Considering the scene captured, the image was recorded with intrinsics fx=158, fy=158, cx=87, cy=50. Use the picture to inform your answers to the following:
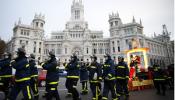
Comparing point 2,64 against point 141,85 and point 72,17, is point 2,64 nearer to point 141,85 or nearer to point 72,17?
point 141,85

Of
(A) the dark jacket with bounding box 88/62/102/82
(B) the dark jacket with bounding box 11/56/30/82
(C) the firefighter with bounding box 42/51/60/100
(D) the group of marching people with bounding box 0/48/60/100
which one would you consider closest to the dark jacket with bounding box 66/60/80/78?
(A) the dark jacket with bounding box 88/62/102/82

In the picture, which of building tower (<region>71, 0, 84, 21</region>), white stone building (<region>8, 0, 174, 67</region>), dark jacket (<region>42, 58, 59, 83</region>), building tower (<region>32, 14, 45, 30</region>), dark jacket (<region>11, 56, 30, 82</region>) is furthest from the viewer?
building tower (<region>71, 0, 84, 21</region>)

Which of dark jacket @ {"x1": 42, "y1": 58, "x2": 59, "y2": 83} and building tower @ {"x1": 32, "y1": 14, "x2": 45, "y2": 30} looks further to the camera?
building tower @ {"x1": 32, "y1": 14, "x2": 45, "y2": 30}

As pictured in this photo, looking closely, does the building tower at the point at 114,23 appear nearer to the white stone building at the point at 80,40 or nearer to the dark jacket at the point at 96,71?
the white stone building at the point at 80,40

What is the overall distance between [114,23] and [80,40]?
16.3m

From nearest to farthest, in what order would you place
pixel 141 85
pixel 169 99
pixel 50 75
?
pixel 50 75, pixel 169 99, pixel 141 85

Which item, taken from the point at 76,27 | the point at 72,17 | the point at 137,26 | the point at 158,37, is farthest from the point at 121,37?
the point at 158,37

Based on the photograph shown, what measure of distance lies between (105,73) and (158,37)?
86.0 m

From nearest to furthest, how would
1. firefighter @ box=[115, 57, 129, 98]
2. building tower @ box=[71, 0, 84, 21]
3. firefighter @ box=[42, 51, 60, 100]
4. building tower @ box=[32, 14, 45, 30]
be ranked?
firefighter @ box=[42, 51, 60, 100]
firefighter @ box=[115, 57, 129, 98]
building tower @ box=[32, 14, 45, 30]
building tower @ box=[71, 0, 84, 21]

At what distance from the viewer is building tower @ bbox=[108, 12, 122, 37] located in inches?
2608

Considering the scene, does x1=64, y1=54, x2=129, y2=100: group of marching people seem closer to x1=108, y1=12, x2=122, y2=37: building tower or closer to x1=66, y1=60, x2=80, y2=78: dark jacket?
x1=66, y1=60, x2=80, y2=78: dark jacket

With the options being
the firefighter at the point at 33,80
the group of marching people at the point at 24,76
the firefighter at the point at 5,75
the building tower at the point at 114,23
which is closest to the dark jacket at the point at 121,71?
the group of marching people at the point at 24,76

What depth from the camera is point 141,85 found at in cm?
1241

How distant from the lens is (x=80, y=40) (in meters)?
65.2
